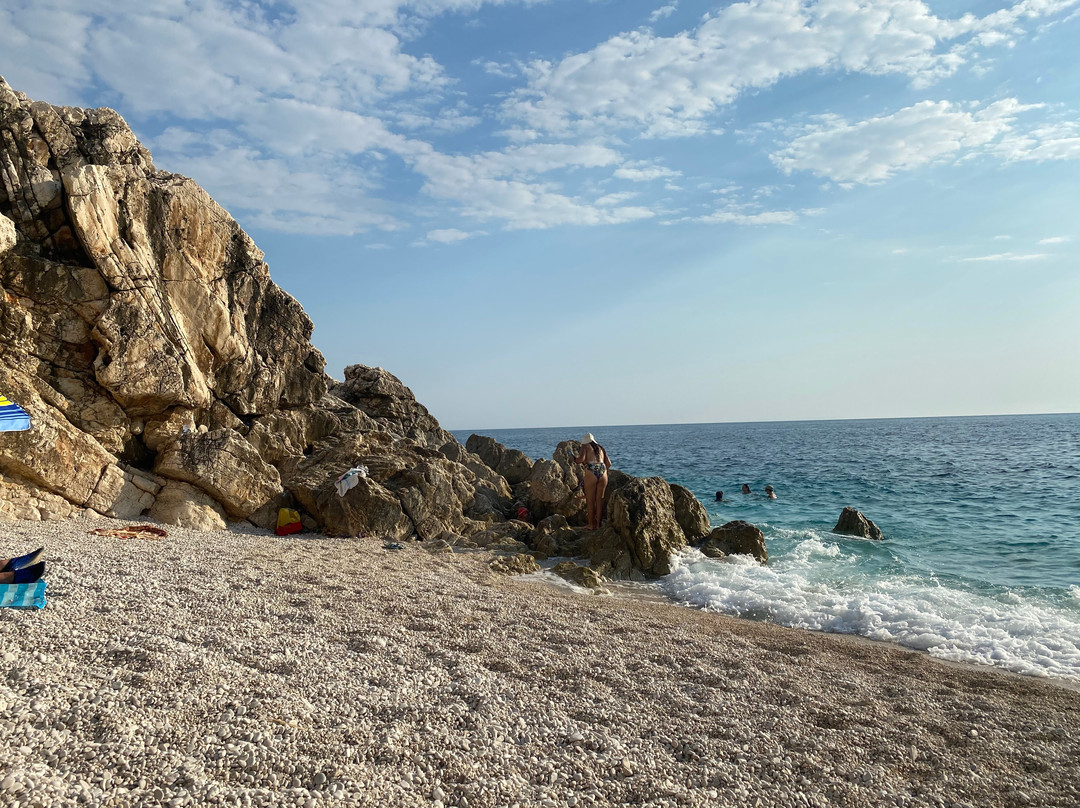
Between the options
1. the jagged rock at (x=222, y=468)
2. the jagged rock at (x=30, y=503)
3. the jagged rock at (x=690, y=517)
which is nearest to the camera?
the jagged rock at (x=30, y=503)

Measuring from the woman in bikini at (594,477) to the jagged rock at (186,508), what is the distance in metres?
8.76

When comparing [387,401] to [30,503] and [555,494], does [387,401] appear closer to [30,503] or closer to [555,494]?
[555,494]

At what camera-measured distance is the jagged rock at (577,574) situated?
12.8 m

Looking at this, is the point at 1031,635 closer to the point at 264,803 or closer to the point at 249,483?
the point at 264,803

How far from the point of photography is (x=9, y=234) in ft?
42.1

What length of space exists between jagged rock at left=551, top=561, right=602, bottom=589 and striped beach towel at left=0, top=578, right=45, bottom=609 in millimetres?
8621

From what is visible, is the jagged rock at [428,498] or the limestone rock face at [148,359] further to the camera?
the jagged rock at [428,498]

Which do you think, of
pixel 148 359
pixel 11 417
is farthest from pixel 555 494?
pixel 11 417

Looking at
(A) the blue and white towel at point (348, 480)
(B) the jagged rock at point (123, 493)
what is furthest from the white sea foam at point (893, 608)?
(B) the jagged rock at point (123, 493)

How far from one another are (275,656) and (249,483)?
30.4 ft

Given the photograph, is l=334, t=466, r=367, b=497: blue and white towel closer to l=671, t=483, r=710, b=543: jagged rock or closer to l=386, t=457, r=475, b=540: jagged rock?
l=386, t=457, r=475, b=540: jagged rock

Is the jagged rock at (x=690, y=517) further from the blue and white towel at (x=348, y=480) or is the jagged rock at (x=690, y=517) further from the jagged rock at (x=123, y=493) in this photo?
the jagged rock at (x=123, y=493)

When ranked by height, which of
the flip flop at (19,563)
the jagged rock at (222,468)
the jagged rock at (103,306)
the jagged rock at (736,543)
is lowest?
the jagged rock at (736,543)

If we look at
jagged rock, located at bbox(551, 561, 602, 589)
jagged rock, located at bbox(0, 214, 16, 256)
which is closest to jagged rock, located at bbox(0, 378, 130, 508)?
jagged rock, located at bbox(0, 214, 16, 256)
